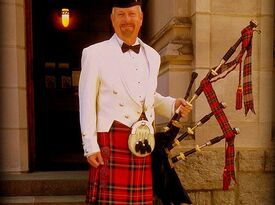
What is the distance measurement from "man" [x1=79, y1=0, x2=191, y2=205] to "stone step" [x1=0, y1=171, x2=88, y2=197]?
179cm

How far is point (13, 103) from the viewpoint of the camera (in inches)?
174

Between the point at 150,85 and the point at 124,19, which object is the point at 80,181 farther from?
the point at 124,19

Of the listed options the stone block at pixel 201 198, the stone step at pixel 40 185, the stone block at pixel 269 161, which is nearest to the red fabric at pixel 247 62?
the stone block at pixel 269 161

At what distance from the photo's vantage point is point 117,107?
250 cm

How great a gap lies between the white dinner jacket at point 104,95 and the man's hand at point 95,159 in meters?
0.03

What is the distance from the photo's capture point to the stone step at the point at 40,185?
13.8ft

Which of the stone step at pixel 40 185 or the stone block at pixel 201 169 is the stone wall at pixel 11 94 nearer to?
the stone step at pixel 40 185

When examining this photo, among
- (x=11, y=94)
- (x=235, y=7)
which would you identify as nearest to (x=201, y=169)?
(x=235, y=7)

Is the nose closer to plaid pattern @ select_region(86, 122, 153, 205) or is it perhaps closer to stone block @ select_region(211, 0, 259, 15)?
plaid pattern @ select_region(86, 122, 153, 205)

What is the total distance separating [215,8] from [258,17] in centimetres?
47

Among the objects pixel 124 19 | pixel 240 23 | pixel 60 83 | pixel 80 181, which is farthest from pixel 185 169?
pixel 60 83

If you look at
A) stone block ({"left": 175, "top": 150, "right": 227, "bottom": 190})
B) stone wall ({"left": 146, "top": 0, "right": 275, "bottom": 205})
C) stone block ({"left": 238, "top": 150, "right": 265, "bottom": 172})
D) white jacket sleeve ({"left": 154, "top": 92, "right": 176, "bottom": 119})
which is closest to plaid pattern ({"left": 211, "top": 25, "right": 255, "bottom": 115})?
white jacket sleeve ({"left": 154, "top": 92, "right": 176, "bottom": 119})

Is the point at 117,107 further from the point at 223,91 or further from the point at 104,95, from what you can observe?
the point at 223,91

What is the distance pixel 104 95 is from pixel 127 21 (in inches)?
20.3
